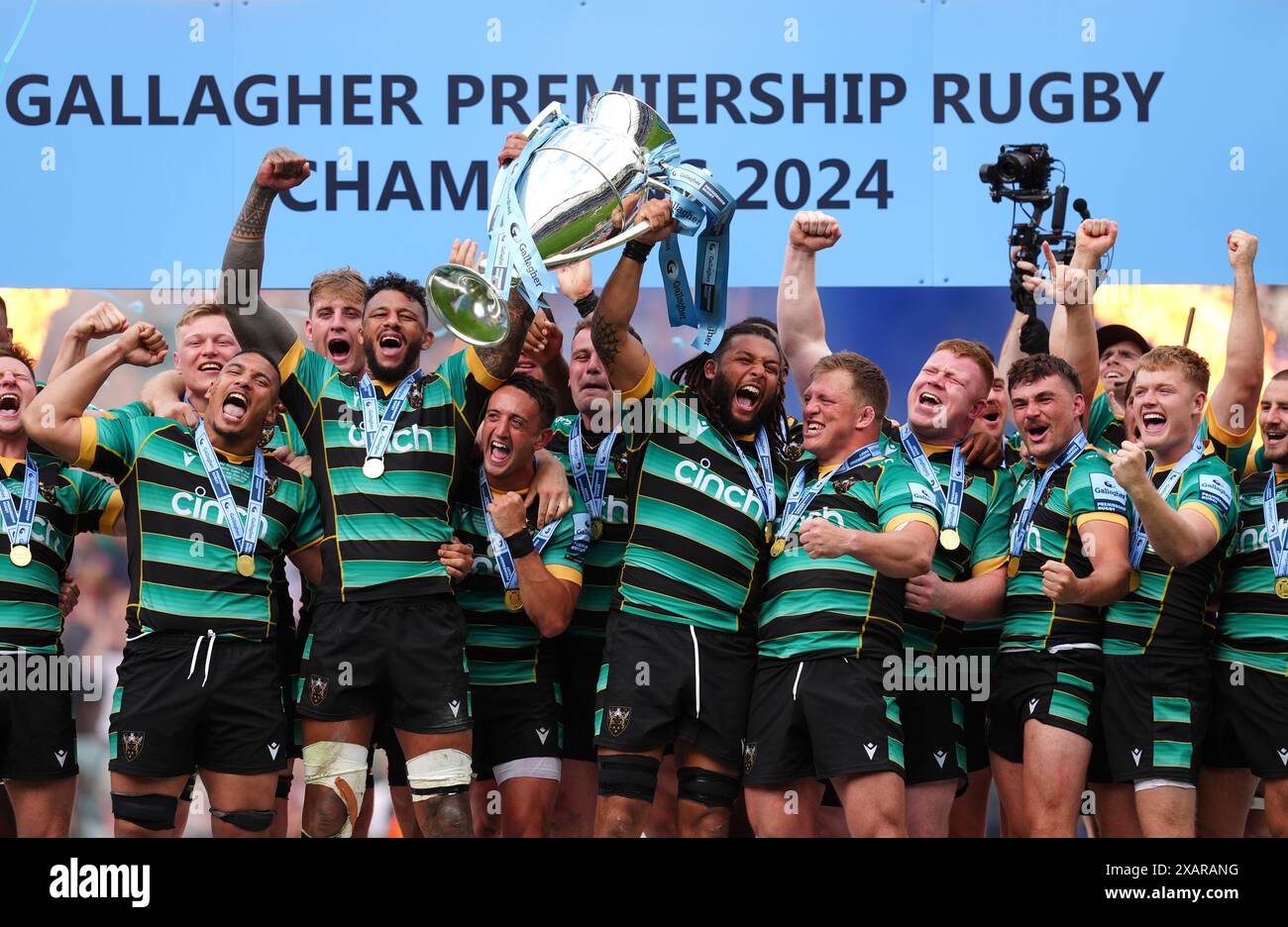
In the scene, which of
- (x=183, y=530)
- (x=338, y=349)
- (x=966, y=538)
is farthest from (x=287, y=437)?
(x=966, y=538)

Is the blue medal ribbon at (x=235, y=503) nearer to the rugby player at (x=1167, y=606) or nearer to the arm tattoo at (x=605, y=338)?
the arm tattoo at (x=605, y=338)

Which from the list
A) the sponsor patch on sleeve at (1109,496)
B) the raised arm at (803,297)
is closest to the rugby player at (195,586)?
the raised arm at (803,297)

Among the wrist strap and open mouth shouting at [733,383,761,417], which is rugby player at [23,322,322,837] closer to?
the wrist strap

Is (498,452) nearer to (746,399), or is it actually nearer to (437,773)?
(746,399)

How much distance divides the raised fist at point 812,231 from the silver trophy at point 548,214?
59 centimetres

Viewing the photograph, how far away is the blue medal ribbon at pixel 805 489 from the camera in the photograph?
14.4 ft

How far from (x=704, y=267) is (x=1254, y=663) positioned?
1.82 metres

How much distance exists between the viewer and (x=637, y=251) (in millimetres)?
4293

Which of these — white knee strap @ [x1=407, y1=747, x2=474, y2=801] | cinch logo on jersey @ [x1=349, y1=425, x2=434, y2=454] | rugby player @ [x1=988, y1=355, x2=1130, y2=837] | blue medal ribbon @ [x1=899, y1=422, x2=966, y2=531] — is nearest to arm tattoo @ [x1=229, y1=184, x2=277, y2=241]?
cinch logo on jersey @ [x1=349, y1=425, x2=434, y2=454]

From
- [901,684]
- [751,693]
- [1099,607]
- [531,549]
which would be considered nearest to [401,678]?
[531,549]

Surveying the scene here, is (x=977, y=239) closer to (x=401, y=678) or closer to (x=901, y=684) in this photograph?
(x=901, y=684)

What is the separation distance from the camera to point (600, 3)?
5668mm

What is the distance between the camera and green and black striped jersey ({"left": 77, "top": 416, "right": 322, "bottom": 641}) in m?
4.29

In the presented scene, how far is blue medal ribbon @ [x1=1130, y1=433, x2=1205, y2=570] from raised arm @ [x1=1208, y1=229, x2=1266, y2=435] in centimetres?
15
